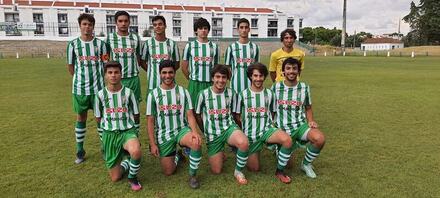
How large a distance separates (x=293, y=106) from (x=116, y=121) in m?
2.01

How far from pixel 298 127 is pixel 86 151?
9.68ft

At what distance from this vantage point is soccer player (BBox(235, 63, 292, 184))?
4074mm

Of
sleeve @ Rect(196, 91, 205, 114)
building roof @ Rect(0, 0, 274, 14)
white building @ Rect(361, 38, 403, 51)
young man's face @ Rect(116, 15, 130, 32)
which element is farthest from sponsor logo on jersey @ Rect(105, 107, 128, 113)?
white building @ Rect(361, 38, 403, 51)

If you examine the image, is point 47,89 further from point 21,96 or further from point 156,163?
point 156,163

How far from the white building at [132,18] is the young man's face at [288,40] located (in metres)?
55.7

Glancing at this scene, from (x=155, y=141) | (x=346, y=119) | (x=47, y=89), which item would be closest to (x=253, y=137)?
(x=155, y=141)

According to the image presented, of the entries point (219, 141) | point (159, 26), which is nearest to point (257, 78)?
point (219, 141)

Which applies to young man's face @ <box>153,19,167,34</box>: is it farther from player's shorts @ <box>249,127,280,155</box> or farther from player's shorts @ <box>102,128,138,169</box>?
player's shorts @ <box>249,127,280,155</box>

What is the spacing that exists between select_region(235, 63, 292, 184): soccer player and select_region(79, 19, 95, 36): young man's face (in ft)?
6.42

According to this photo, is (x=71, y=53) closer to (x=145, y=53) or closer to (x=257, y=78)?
(x=145, y=53)

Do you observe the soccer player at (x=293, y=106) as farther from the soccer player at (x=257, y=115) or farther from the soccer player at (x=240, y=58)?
the soccer player at (x=240, y=58)

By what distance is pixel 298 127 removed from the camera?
4.24 m

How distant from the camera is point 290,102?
429 centimetres

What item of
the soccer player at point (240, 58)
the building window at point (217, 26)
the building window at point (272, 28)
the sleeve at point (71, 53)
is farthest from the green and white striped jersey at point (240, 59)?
the building window at point (272, 28)
